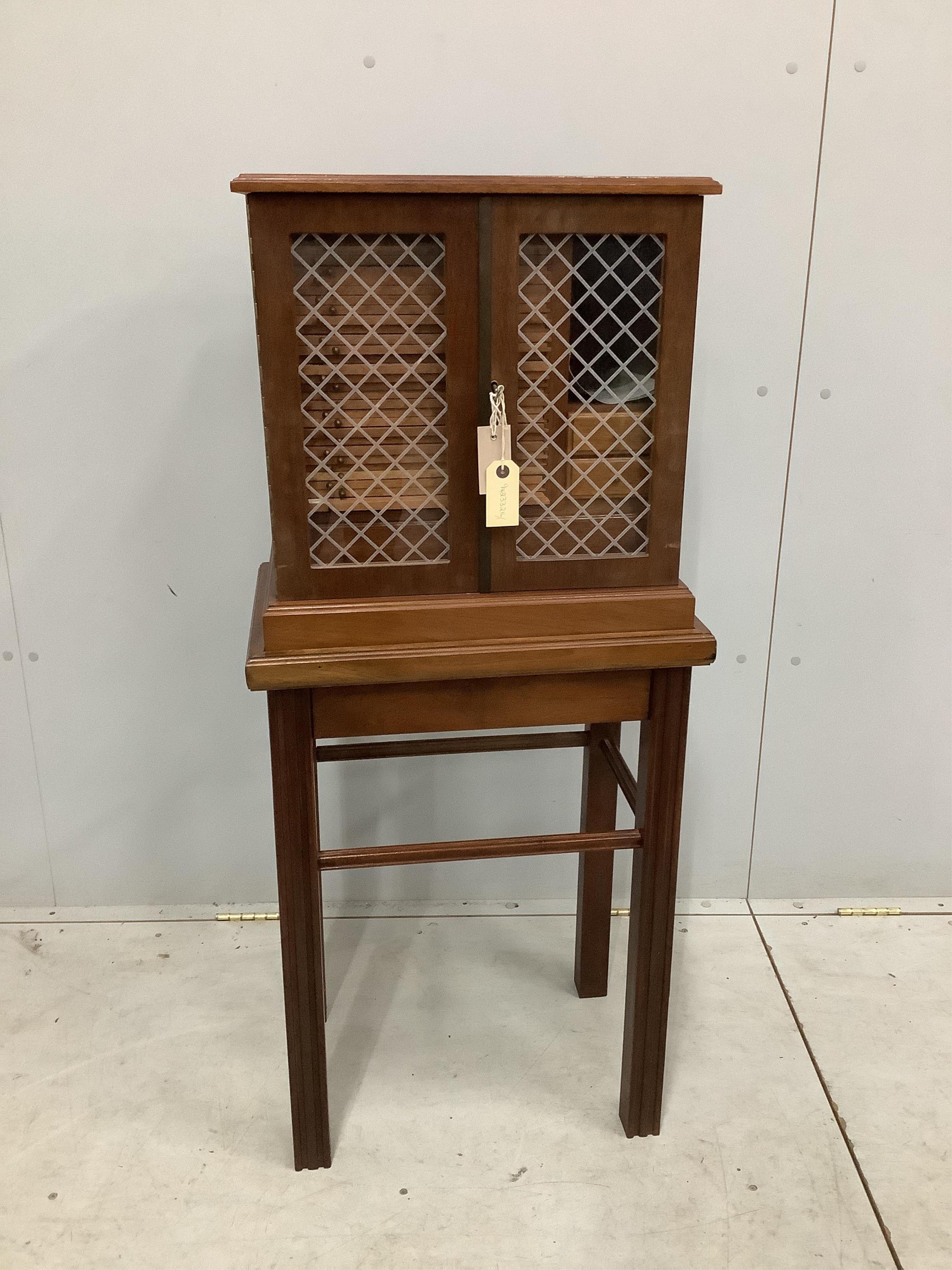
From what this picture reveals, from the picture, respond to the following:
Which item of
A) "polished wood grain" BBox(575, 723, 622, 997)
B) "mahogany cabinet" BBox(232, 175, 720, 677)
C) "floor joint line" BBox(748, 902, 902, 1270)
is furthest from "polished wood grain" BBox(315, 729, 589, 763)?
"floor joint line" BBox(748, 902, 902, 1270)

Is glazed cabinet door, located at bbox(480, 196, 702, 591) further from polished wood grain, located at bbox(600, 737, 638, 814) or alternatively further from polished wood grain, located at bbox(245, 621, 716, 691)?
polished wood grain, located at bbox(600, 737, 638, 814)

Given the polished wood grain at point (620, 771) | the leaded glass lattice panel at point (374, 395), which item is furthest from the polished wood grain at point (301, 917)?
the polished wood grain at point (620, 771)

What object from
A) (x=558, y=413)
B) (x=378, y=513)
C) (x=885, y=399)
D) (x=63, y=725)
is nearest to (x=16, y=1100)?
(x=63, y=725)

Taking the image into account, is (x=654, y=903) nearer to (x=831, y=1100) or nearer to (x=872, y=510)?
(x=831, y=1100)

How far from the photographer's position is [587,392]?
1.31m

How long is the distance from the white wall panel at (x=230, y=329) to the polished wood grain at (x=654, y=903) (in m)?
0.61

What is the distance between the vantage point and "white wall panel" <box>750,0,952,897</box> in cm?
171

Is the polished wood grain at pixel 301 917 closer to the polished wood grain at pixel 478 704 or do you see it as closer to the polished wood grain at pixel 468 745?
the polished wood grain at pixel 478 704

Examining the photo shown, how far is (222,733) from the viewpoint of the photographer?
80.0 inches

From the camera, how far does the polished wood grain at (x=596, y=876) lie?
70.5 inches

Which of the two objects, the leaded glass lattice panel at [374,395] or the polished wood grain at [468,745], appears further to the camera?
the polished wood grain at [468,745]

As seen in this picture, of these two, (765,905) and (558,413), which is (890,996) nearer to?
(765,905)

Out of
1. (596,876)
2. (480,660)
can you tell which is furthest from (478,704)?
(596,876)

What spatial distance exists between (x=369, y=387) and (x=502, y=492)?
0.72ft
